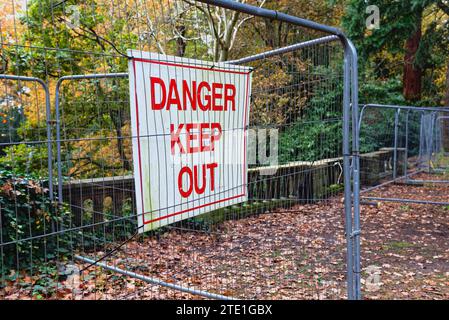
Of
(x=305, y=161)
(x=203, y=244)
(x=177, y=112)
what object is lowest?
(x=203, y=244)

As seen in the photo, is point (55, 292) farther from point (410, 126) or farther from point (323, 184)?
point (410, 126)

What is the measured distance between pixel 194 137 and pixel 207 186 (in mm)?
387

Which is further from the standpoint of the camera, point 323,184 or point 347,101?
point 323,184

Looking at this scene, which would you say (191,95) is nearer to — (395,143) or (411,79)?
(395,143)

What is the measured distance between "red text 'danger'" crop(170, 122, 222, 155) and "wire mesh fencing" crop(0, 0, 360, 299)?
1 cm

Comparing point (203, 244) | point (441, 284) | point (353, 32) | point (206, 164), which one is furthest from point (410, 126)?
point (206, 164)

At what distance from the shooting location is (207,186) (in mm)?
3119

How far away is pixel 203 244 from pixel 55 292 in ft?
5.33

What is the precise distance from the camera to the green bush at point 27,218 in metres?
4.62

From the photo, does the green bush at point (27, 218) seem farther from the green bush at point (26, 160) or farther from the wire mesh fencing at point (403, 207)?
the wire mesh fencing at point (403, 207)

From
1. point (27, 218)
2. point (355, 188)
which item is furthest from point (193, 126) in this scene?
point (27, 218)

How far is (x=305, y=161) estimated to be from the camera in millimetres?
4047

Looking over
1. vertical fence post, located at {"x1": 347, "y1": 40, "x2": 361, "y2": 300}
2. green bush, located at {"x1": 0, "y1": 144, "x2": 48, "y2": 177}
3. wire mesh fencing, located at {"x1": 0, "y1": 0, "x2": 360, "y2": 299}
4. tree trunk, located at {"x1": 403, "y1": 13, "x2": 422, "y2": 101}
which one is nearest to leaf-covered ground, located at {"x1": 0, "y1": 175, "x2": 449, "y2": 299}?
wire mesh fencing, located at {"x1": 0, "y1": 0, "x2": 360, "y2": 299}

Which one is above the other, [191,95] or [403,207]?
[191,95]
